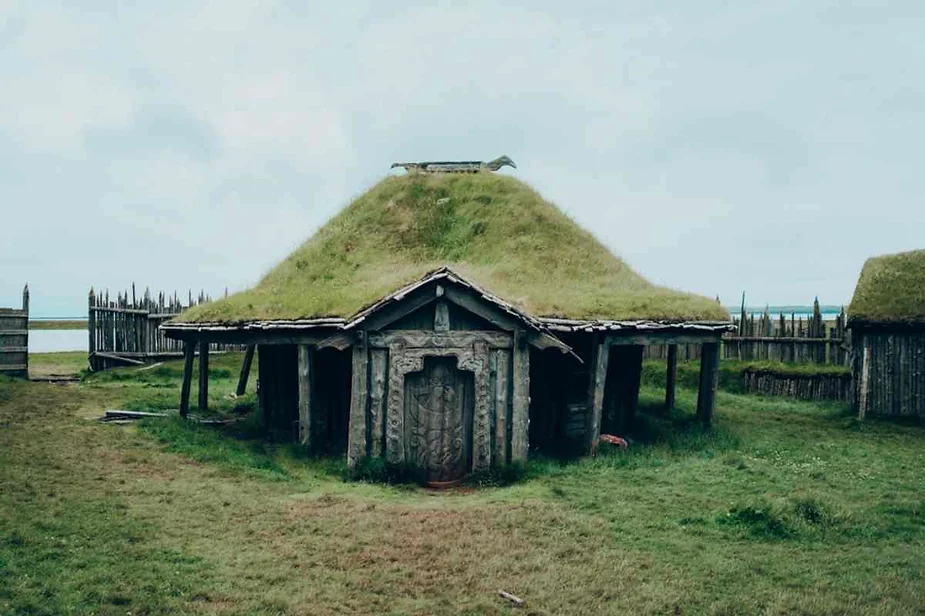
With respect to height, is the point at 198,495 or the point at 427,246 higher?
the point at 427,246

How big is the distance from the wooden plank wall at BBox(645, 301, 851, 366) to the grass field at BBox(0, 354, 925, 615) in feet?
27.0

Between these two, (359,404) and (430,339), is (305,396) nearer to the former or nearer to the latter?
(359,404)

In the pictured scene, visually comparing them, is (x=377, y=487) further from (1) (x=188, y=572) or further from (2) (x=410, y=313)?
(1) (x=188, y=572)

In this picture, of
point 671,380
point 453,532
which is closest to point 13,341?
point 671,380

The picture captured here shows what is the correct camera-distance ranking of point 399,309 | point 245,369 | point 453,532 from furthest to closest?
point 245,369 < point 399,309 < point 453,532

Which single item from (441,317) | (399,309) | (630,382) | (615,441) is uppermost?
(399,309)

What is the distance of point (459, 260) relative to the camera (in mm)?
18656

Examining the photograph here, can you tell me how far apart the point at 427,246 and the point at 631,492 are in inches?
356

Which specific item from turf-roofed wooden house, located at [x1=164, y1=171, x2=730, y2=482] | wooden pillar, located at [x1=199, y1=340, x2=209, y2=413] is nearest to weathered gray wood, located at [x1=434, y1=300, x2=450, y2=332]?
turf-roofed wooden house, located at [x1=164, y1=171, x2=730, y2=482]

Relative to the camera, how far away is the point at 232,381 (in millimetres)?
26922

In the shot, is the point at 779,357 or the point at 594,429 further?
the point at 779,357

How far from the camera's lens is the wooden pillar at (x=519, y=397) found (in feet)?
44.8

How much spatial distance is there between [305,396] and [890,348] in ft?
45.8

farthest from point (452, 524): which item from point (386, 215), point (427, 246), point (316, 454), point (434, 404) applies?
point (386, 215)
